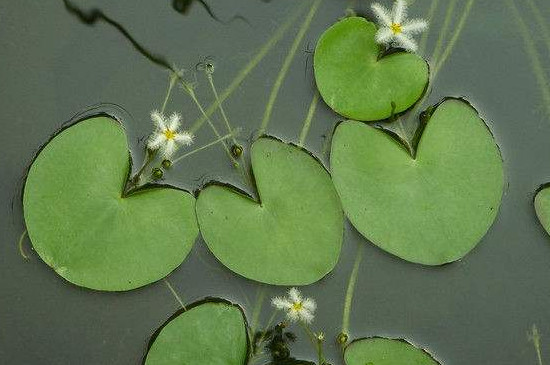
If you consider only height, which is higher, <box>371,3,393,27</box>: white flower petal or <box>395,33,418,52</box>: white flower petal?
<box>371,3,393,27</box>: white flower petal

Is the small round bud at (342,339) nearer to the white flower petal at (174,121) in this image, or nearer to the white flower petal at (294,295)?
the white flower petal at (294,295)

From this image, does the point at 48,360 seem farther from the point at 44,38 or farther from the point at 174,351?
the point at 44,38

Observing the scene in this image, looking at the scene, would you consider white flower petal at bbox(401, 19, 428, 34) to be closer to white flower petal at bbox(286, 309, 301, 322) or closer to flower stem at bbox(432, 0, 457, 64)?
flower stem at bbox(432, 0, 457, 64)

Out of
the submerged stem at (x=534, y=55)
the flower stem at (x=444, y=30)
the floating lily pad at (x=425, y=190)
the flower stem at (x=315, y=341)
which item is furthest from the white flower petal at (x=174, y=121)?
the submerged stem at (x=534, y=55)

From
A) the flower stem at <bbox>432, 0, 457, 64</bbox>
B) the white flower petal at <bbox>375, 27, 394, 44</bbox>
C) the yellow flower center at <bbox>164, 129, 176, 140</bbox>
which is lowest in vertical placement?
the yellow flower center at <bbox>164, 129, 176, 140</bbox>

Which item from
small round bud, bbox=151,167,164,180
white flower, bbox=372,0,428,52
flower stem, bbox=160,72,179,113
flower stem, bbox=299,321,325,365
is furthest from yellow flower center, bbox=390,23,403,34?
flower stem, bbox=299,321,325,365

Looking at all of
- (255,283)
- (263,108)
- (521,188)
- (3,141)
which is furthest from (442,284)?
(3,141)

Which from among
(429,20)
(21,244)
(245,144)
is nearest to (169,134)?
(245,144)
